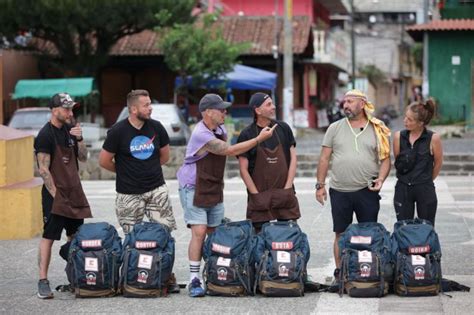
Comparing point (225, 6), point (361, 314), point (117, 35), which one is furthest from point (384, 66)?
point (361, 314)

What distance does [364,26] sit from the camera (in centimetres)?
7712

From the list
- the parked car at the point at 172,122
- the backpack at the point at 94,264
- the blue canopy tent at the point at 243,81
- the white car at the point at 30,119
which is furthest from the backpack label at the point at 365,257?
the blue canopy tent at the point at 243,81

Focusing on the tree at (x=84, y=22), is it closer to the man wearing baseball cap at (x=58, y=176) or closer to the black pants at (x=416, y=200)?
the man wearing baseball cap at (x=58, y=176)

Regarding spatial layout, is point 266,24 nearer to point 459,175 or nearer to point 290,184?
point 459,175

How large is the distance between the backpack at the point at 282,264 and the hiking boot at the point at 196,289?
489 millimetres

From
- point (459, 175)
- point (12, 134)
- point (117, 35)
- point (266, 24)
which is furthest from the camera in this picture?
point (266, 24)

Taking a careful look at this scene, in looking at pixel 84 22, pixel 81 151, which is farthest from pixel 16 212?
pixel 84 22

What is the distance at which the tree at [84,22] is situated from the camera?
3653 cm

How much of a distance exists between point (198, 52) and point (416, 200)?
26.6m

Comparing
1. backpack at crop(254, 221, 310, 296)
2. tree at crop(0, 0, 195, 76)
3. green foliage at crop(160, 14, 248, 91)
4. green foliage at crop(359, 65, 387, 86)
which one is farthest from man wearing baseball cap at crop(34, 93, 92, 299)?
green foliage at crop(359, 65, 387, 86)

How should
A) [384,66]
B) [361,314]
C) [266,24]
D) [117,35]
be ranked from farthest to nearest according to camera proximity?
[384,66] < [266,24] < [117,35] < [361,314]

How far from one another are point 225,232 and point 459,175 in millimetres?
14201

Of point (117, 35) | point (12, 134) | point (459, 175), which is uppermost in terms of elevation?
point (117, 35)

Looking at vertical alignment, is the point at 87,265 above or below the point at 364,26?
below
